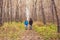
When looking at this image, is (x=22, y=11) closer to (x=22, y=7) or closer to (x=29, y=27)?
(x=22, y=7)

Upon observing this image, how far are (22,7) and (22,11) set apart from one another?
1.35 metres

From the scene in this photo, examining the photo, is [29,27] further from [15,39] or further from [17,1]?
[17,1]

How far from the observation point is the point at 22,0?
59.3 meters

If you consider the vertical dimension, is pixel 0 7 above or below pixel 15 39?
above

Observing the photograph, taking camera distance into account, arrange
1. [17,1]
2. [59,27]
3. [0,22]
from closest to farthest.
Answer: [59,27] → [0,22] → [17,1]

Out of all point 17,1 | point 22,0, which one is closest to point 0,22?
point 17,1

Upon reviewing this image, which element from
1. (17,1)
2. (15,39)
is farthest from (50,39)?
(17,1)

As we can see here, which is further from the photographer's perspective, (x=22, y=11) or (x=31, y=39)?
(x=22, y=11)

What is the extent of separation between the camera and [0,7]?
66.4 ft

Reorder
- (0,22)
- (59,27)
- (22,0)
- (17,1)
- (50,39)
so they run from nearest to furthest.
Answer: (50,39), (59,27), (0,22), (17,1), (22,0)

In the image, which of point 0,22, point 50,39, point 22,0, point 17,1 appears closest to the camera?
point 50,39

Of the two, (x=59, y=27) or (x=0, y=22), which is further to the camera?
(x=0, y=22)

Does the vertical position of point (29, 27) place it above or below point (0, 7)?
below

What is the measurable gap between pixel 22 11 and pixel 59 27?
4683 centimetres
